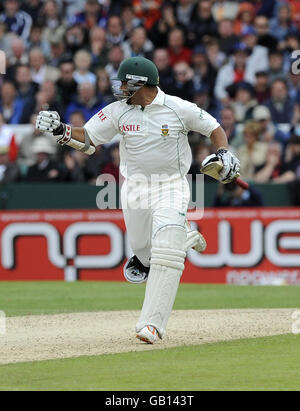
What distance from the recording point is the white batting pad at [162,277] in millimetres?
8398

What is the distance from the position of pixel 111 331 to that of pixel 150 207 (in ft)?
4.41

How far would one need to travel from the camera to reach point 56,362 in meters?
7.59

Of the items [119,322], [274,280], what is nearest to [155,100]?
[119,322]

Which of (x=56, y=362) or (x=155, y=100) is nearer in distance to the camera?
(x=56, y=362)

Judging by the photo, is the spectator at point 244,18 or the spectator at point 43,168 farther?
the spectator at point 244,18

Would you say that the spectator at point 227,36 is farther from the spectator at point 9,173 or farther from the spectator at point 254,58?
the spectator at point 9,173

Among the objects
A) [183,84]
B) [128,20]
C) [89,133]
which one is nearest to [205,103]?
[183,84]

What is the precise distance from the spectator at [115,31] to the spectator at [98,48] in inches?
6.0

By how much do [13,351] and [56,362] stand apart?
29.5 inches

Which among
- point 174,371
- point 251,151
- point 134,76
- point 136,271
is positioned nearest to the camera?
point 174,371

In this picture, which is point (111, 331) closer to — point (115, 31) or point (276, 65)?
point (276, 65)

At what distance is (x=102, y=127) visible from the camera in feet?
29.8

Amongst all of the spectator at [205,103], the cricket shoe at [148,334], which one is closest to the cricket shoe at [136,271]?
the cricket shoe at [148,334]

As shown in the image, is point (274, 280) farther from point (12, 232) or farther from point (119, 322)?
point (119, 322)
